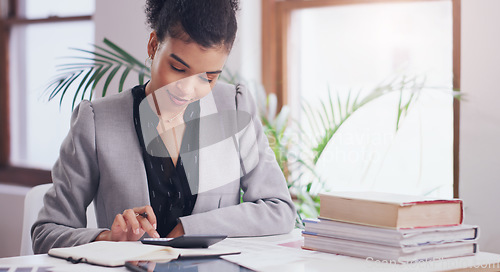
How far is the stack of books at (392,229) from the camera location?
1.23 metres

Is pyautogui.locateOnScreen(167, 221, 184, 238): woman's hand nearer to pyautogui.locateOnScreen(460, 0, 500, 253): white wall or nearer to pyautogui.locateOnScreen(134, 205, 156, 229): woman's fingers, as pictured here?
pyautogui.locateOnScreen(134, 205, 156, 229): woman's fingers

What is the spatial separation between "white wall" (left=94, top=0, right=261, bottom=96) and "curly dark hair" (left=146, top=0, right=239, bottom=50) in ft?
3.80

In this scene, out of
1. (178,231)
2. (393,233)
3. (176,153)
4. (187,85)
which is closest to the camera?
(393,233)

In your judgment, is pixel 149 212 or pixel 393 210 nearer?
pixel 393 210

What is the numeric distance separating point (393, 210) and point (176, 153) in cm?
81

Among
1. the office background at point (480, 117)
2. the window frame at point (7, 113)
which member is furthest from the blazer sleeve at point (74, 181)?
the window frame at point (7, 113)

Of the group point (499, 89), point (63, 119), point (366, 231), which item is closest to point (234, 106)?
point (366, 231)

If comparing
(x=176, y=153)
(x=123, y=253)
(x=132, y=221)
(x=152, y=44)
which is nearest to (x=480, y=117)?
(x=176, y=153)

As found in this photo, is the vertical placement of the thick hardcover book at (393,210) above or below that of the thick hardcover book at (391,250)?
above

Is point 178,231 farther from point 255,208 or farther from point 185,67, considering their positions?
point 185,67

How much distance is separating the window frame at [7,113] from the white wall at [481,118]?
8.48 feet

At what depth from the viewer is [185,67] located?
5.41ft

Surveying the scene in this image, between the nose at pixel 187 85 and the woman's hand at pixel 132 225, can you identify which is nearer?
the woman's hand at pixel 132 225

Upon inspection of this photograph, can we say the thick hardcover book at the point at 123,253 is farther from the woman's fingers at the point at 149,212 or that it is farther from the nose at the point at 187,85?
the nose at the point at 187,85
